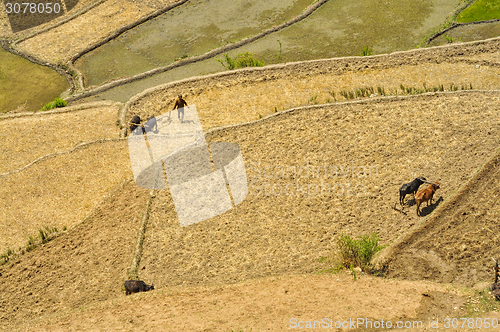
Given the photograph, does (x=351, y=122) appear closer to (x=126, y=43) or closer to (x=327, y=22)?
(x=327, y=22)

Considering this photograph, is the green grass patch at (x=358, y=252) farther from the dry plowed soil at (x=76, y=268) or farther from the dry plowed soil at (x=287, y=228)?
the dry plowed soil at (x=76, y=268)

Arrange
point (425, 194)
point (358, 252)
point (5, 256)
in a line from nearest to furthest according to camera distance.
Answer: point (358, 252)
point (425, 194)
point (5, 256)

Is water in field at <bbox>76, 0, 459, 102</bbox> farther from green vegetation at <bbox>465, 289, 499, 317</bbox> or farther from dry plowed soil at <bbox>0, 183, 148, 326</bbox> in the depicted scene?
green vegetation at <bbox>465, 289, 499, 317</bbox>

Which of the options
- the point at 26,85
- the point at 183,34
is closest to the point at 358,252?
the point at 183,34

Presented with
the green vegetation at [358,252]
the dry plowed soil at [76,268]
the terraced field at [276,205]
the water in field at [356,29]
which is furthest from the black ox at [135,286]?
the water in field at [356,29]

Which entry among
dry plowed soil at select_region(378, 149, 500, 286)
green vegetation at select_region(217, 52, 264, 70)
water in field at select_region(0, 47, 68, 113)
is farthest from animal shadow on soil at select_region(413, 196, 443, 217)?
water in field at select_region(0, 47, 68, 113)

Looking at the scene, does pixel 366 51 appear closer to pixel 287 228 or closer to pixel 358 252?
pixel 287 228
